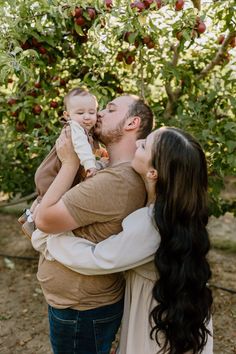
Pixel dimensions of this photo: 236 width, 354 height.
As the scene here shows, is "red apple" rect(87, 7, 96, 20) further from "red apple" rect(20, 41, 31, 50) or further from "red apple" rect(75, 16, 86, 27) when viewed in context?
"red apple" rect(20, 41, 31, 50)

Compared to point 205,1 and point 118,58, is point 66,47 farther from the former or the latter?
point 205,1

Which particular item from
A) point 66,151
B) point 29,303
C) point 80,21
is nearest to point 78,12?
point 80,21

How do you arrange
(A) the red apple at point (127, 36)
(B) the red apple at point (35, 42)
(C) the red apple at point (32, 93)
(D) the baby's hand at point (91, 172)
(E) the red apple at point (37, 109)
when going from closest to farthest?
(D) the baby's hand at point (91, 172)
(A) the red apple at point (127, 36)
(B) the red apple at point (35, 42)
(E) the red apple at point (37, 109)
(C) the red apple at point (32, 93)

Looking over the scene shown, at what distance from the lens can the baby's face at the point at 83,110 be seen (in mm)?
2160

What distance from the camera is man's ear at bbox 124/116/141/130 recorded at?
2068mm

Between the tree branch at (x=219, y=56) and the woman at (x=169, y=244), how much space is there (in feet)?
5.19

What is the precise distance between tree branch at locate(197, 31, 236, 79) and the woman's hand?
158 centimetres

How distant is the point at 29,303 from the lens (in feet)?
12.9

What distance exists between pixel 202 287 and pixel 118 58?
175 centimetres

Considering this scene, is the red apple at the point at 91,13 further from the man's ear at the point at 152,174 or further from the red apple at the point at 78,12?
the man's ear at the point at 152,174

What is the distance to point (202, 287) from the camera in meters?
1.91

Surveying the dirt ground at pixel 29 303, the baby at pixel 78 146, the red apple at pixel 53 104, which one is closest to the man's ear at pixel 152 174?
the baby at pixel 78 146

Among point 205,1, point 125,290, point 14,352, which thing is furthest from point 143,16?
point 14,352

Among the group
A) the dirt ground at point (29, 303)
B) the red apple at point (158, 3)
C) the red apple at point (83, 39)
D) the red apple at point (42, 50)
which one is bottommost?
the dirt ground at point (29, 303)
